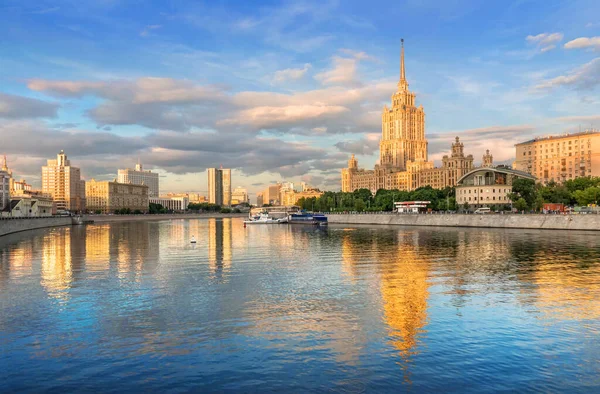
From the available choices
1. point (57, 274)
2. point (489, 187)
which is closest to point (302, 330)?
point (57, 274)

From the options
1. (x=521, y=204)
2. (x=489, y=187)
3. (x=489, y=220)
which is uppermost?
(x=489, y=187)

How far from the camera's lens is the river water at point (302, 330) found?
57.9ft

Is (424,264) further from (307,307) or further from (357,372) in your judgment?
(357,372)

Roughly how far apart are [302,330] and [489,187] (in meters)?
175

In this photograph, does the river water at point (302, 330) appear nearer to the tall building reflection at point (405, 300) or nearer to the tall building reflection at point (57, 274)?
the tall building reflection at point (405, 300)

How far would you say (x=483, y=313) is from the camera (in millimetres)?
26594

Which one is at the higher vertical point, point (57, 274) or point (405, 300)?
point (57, 274)

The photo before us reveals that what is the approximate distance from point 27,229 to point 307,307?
13715 cm

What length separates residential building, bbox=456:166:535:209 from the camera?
181125mm

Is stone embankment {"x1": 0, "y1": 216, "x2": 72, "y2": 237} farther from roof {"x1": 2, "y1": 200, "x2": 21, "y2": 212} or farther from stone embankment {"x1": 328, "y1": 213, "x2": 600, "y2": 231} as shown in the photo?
stone embankment {"x1": 328, "y1": 213, "x2": 600, "y2": 231}

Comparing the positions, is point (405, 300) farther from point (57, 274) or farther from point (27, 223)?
point (27, 223)

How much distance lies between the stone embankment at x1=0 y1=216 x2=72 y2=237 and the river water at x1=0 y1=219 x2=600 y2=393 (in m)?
81.1

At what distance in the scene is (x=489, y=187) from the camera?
183 m

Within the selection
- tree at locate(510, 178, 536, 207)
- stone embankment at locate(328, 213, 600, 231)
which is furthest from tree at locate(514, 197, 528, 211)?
stone embankment at locate(328, 213, 600, 231)
